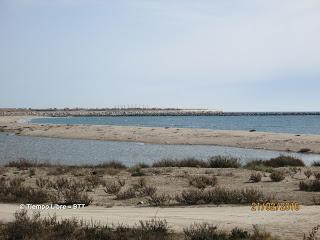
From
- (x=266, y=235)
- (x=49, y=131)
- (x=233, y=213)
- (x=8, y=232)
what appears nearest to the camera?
(x=266, y=235)

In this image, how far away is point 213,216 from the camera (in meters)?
11.7

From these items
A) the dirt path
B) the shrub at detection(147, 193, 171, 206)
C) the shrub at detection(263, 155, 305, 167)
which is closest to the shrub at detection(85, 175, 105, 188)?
the shrub at detection(147, 193, 171, 206)

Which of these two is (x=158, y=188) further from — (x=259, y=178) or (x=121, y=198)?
(x=259, y=178)

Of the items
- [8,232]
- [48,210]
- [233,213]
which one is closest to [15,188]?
[48,210]

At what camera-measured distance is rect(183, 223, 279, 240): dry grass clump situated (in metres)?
9.43

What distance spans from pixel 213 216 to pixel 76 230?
337cm

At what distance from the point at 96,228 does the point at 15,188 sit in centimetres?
719

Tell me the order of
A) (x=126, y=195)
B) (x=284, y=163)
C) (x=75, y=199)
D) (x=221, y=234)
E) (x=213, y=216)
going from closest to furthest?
Answer: (x=221, y=234) < (x=213, y=216) < (x=75, y=199) < (x=126, y=195) < (x=284, y=163)

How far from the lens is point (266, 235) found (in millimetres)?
9398

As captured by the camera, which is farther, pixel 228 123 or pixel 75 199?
pixel 228 123

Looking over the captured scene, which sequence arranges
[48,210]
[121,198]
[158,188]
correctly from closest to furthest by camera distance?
[48,210] → [121,198] → [158,188]

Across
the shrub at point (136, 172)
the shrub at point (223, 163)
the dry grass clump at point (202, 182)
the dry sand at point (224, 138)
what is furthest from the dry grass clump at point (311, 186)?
the dry sand at point (224, 138)

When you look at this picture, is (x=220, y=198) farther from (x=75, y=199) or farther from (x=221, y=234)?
(x=221, y=234)

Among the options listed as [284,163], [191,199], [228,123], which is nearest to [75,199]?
[191,199]
